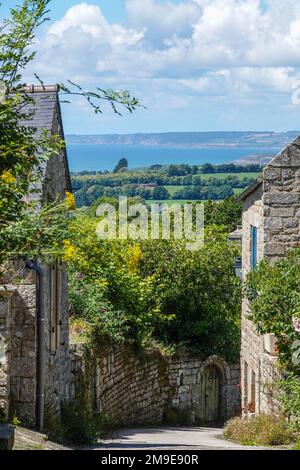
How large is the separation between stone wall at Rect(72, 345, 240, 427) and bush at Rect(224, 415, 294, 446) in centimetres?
255

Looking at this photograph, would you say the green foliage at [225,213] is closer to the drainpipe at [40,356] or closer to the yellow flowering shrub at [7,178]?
the drainpipe at [40,356]

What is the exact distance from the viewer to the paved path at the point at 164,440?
1398cm

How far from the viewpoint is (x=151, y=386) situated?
2147 centimetres

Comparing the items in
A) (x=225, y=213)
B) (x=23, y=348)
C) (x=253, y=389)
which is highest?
(x=225, y=213)

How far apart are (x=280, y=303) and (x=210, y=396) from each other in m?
10.5

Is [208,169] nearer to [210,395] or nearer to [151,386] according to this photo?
[210,395]

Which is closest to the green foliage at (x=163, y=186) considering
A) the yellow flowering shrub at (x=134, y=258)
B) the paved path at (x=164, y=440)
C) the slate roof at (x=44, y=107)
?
the yellow flowering shrub at (x=134, y=258)

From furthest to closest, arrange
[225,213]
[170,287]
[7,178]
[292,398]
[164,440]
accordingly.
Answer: [225,213]
[170,287]
[164,440]
[292,398]
[7,178]

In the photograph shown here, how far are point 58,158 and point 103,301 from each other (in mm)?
5672

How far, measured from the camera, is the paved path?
14.0 m

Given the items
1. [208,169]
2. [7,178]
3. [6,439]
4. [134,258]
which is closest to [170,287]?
[134,258]

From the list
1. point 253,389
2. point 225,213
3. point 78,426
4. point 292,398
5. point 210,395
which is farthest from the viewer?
point 225,213

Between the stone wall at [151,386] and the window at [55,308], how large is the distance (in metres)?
1.58
